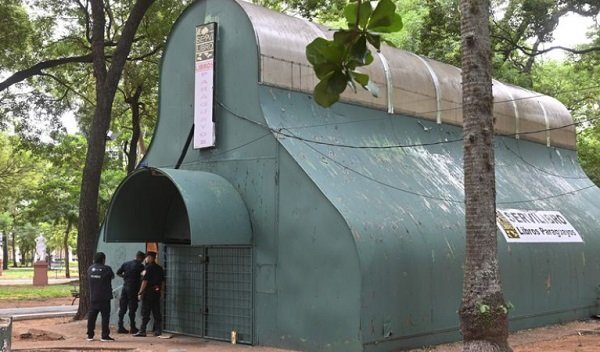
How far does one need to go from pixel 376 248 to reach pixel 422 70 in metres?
6.87

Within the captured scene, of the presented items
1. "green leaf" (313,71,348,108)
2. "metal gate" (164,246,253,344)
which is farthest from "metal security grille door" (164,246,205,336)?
"green leaf" (313,71,348,108)

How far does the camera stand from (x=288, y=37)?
43.2 feet

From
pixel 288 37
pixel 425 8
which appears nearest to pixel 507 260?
pixel 288 37

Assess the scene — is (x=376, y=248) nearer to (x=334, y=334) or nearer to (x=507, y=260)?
(x=334, y=334)

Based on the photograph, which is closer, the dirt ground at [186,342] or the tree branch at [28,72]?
the dirt ground at [186,342]

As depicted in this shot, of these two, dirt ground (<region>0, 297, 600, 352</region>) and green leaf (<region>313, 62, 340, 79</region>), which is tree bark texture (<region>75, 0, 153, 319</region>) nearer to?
dirt ground (<region>0, 297, 600, 352</region>)

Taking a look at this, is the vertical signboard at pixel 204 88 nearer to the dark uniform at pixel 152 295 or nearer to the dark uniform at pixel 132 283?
the dark uniform at pixel 152 295

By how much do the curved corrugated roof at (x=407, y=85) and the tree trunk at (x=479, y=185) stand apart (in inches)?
107

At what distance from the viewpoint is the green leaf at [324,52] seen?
2.78 meters

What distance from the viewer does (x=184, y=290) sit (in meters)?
13.6

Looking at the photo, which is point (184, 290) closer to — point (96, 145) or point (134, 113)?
point (96, 145)

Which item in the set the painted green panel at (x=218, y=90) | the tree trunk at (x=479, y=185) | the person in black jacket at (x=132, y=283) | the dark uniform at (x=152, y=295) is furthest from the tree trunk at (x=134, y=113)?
the tree trunk at (x=479, y=185)

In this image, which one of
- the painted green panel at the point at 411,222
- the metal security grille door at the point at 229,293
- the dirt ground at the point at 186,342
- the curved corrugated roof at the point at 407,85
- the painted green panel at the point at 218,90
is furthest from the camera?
the curved corrugated roof at the point at 407,85

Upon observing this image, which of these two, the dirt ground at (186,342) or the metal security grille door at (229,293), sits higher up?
the metal security grille door at (229,293)
